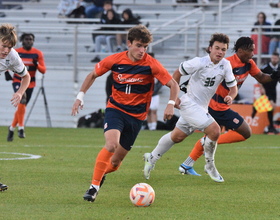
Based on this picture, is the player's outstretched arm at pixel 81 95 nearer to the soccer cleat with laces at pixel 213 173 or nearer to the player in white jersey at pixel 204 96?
the player in white jersey at pixel 204 96

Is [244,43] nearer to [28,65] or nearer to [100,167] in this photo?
[100,167]

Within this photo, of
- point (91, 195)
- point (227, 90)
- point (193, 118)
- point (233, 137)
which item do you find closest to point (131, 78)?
point (91, 195)

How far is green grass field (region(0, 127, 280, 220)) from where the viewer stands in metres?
7.26

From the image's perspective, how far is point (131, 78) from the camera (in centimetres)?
852

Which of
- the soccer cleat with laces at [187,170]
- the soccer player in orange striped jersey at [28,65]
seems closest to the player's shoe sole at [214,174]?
the soccer cleat with laces at [187,170]

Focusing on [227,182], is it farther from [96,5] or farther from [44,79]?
[96,5]

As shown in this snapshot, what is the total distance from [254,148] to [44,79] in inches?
391

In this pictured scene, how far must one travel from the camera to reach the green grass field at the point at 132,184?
726 centimetres

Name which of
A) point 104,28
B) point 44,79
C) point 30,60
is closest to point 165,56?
point 104,28

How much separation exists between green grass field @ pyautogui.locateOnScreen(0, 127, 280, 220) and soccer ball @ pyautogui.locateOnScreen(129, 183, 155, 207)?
0.33 feet

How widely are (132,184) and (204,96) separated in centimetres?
179

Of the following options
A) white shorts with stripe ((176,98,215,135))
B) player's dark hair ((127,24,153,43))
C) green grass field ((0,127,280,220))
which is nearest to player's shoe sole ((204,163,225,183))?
green grass field ((0,127,280,220))

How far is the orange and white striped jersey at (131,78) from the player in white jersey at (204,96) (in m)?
1.60

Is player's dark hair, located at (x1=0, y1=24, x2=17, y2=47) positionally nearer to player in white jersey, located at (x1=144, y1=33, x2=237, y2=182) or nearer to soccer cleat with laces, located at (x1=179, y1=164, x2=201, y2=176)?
player in white jersey, located at (x1=144, y1=33, x2=237, y2=182)
